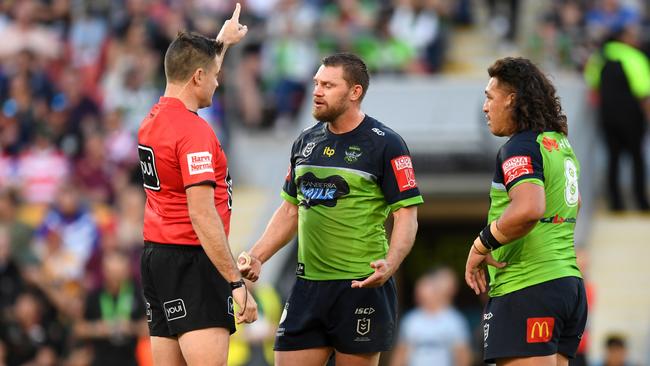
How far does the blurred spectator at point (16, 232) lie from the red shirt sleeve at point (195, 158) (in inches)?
336

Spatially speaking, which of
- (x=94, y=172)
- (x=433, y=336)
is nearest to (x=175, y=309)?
(x=433, y=336)

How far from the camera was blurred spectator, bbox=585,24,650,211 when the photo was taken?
54.8 feet

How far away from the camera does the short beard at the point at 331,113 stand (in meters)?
8.14

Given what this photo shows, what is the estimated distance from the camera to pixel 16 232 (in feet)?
52.9

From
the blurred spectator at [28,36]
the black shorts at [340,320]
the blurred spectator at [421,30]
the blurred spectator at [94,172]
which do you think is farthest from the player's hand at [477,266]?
the blurred spectator at [28,36]

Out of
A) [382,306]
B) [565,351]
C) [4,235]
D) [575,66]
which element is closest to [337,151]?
[382,306]

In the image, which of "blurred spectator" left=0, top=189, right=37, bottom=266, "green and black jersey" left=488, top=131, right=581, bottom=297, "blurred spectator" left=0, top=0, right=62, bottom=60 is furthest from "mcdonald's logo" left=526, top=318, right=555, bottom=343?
"blurred spectator" left=0, top=0, right=62, bottom=60

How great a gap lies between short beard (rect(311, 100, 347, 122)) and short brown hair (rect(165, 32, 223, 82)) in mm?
748

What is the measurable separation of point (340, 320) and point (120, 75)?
11.5m

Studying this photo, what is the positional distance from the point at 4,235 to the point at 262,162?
14.1 ft

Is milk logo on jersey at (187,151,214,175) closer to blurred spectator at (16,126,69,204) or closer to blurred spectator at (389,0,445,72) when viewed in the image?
blurred spectator at (16,126,69,204)

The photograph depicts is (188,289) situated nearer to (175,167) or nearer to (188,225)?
(188,225)

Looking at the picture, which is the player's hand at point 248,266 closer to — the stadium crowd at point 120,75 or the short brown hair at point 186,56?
the short brown hair at point 186,56

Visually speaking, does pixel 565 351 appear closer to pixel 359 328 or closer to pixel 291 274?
pixel 359 328
